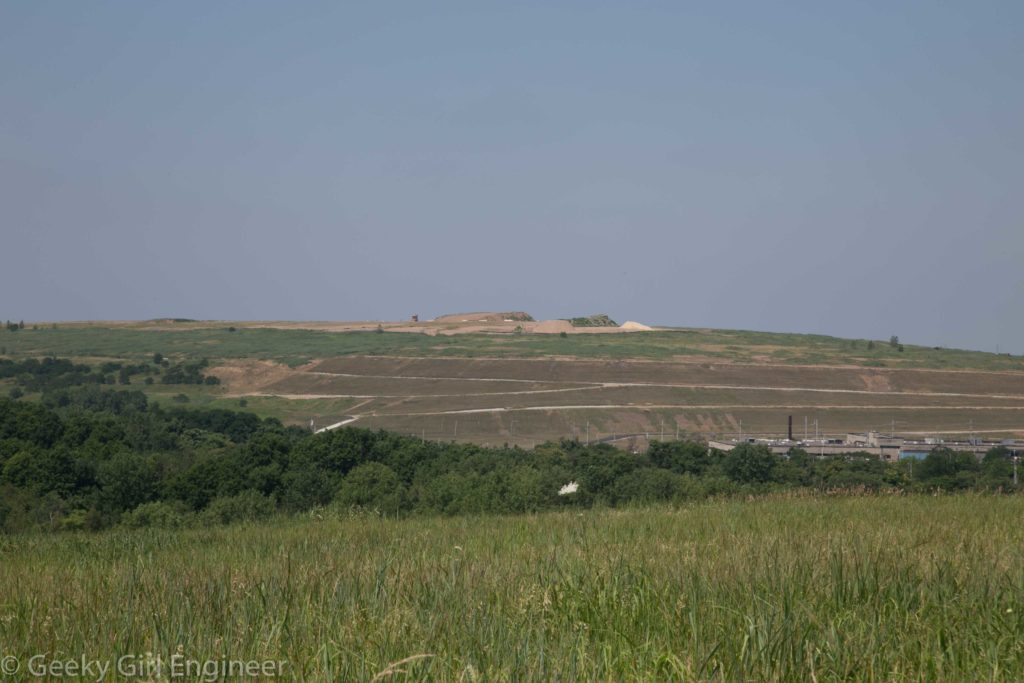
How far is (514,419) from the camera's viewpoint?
2638 inches

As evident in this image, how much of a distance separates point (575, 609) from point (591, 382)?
7975 centimetres

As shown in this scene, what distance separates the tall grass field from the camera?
175 inches

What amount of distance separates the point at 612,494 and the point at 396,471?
9.02 meters

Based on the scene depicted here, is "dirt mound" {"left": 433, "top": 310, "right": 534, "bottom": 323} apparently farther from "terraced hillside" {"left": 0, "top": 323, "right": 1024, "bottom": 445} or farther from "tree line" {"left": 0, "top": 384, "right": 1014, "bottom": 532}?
"tree line" {"left": 0, "top": 384, "right": 1014, "bottom": 532}

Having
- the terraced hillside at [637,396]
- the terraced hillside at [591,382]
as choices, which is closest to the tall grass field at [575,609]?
the terraced hillside at [591,382]

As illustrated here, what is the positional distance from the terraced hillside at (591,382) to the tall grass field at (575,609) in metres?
52.0

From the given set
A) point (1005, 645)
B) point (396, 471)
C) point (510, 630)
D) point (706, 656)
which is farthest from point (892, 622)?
point (396, 471)

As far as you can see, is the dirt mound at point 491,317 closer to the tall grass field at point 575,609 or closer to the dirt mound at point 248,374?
the dirt mound at point 248,374

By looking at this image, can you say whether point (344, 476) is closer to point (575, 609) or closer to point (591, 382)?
point (575, 609)

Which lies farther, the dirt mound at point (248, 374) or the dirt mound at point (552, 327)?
the dirt mound at point (552, 327)

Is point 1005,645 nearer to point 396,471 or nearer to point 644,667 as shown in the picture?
point 644,667

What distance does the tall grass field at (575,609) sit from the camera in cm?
444

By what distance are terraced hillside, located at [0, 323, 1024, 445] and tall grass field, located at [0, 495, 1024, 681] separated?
171 ft

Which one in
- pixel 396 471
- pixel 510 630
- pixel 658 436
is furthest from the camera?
pixel 658 436
